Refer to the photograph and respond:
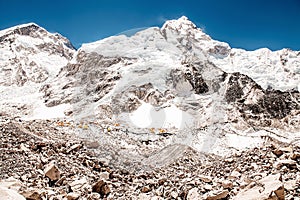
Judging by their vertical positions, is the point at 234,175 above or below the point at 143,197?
above

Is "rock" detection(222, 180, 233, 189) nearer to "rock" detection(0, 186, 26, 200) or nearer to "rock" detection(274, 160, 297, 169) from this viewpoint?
"rock" detection(274, 160, 297, 169)

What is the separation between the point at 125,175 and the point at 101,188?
216cm

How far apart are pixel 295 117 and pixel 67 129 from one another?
2942 cm

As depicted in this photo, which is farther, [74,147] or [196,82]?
[196,82]

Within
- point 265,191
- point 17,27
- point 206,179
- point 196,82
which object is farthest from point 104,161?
point 17,27

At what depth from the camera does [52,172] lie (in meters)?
8.66

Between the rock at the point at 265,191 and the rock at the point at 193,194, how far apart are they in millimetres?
1123

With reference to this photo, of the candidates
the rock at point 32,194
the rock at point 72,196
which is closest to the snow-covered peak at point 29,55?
the rock at point 72,196

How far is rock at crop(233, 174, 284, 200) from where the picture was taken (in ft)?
16.7

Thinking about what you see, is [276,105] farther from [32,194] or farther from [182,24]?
[182,24]

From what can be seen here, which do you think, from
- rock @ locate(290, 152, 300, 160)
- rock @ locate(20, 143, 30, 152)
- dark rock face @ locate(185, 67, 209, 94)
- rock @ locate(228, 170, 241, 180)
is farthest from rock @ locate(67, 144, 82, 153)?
dark rock face @ locate(185, 67, 209, 94)

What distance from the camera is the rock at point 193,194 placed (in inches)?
267

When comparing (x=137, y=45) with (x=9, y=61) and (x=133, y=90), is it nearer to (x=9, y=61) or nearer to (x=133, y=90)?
(x=133, y=90)

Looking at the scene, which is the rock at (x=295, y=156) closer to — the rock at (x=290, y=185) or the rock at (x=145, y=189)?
the rock at (x=290, y=185)
